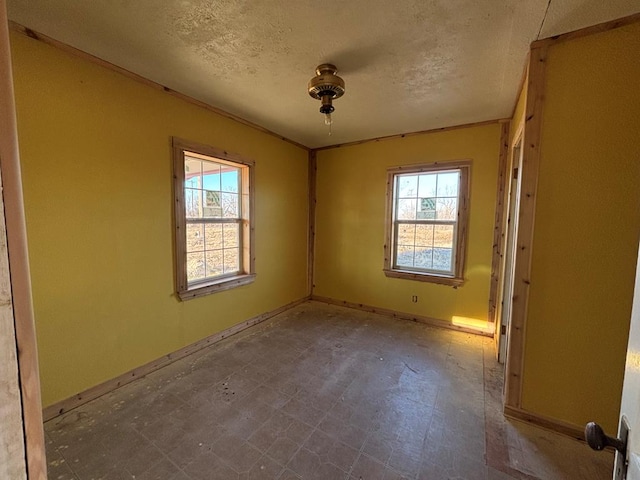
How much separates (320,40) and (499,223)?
2758 mm

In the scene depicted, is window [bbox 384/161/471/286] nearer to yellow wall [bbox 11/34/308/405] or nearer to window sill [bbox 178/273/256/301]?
window sill [bbox 178/273/256/301]

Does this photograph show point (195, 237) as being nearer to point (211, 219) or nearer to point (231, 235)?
point (211, 219)

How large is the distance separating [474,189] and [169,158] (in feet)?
11.0

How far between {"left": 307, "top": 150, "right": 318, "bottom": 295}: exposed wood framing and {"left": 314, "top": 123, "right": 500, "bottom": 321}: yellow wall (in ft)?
0.25

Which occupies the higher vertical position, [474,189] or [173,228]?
[474,189]

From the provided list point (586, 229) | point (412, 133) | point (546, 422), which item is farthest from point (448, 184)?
point (546, 422)

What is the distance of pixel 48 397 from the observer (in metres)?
1.92

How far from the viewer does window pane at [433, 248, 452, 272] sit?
3.62m

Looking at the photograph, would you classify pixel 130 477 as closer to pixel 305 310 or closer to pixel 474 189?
pixel 305 310

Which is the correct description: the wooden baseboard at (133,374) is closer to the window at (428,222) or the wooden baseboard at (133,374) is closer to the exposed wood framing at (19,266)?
the exposed wood framing at (19,266)

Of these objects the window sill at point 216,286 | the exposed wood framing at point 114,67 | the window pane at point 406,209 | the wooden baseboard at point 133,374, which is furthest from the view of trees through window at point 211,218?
the window pane at point 406,209

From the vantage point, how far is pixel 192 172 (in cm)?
287

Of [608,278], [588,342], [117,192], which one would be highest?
[117,192]

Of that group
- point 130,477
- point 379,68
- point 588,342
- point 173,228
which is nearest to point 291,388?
point 130,477
